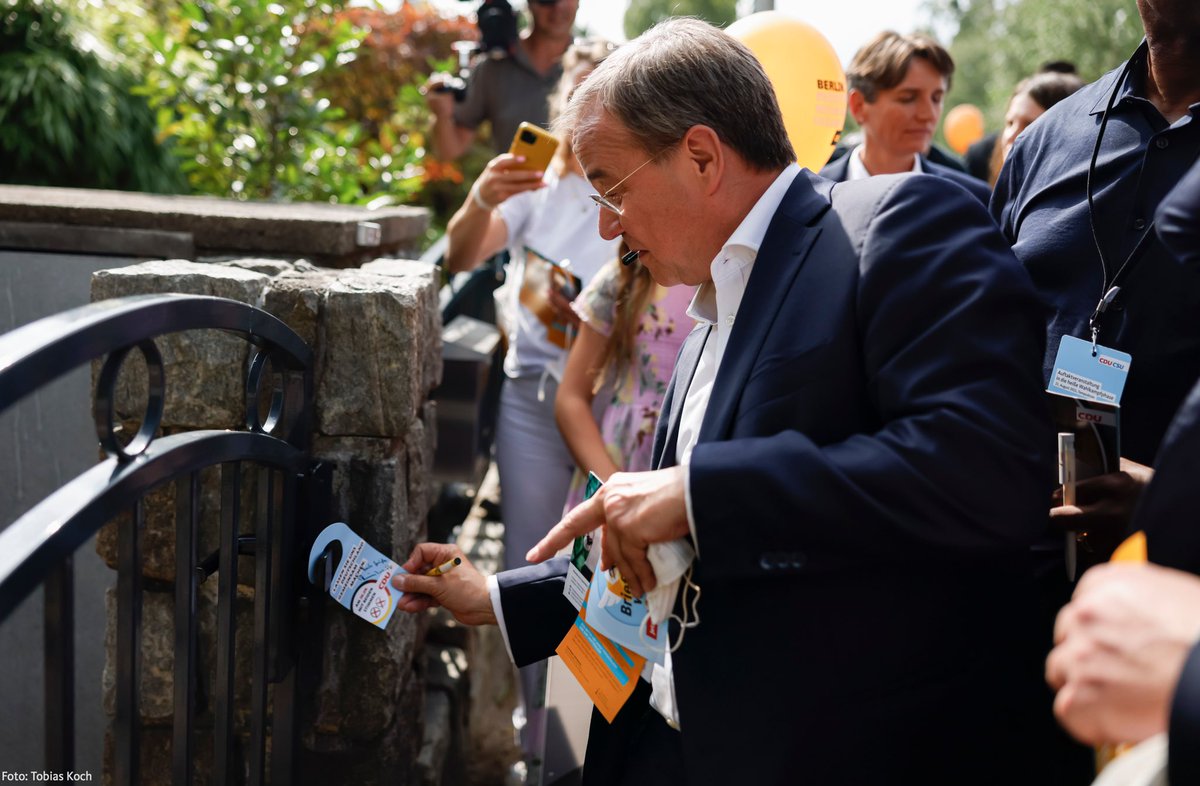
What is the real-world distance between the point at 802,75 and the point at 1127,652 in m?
2.33

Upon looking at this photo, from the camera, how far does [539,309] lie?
3471mm

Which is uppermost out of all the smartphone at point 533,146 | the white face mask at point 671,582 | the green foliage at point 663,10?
the green foliage at point 663,10

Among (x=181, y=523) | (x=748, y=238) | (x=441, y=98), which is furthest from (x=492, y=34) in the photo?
(x=181, y=523)

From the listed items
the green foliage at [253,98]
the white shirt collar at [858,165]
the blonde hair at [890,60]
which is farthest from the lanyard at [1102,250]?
the green foliage at [253,98]

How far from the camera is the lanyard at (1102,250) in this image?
6.09 feet

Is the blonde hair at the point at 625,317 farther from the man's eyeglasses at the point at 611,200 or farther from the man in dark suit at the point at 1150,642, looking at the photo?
the man in dark suit at the point at 1150,642

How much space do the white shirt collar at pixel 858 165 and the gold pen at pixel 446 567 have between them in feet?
7.41

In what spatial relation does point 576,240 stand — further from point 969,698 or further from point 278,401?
point 969,698

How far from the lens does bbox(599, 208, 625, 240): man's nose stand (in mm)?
1887

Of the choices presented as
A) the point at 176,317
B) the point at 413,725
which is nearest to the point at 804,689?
the point at 176,317

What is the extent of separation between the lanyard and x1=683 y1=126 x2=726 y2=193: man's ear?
717 mm

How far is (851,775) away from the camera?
159cm

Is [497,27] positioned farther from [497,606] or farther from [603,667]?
[603,667]

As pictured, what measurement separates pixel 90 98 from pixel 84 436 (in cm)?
418
